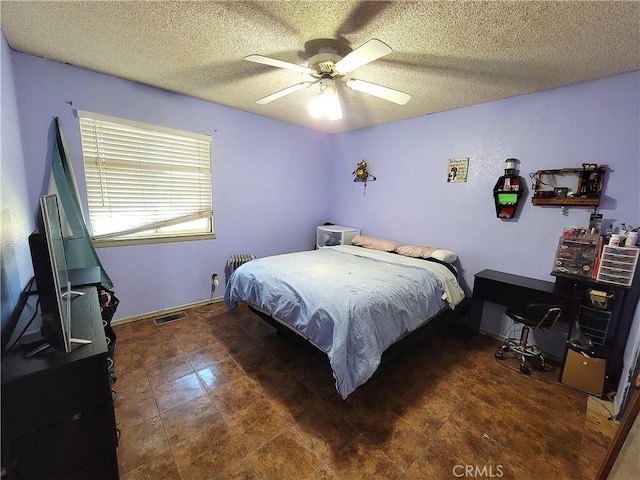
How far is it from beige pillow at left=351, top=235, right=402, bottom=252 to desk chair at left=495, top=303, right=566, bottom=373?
4.58 feet

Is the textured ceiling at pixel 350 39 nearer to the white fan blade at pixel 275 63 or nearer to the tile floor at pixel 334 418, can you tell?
the white fan blade at pixel 275 63

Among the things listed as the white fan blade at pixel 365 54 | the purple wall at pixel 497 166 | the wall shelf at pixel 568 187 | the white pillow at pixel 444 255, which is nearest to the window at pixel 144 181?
the white fan blade at pixel 365 54

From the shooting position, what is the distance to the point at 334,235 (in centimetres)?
407

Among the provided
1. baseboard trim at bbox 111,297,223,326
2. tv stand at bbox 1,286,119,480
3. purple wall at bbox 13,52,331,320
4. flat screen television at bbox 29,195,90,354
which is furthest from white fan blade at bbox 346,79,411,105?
baseboard trim at bbox 111,297,223,326

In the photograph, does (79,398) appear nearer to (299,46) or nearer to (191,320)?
(191,320)

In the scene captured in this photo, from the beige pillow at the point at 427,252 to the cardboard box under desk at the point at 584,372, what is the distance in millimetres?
1212

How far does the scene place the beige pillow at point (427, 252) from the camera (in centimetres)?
289

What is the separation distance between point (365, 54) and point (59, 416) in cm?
218

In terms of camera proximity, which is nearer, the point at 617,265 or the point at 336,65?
the point at 336,65

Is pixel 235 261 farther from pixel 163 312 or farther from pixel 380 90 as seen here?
pixel 380 90

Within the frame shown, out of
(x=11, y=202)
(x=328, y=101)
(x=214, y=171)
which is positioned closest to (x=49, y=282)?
(x=11, y=202)

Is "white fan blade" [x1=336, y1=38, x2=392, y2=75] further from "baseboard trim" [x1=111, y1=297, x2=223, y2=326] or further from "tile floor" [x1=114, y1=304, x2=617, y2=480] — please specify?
"baseboard trim" [x1=111, y1=297, x2=223, y2=326]

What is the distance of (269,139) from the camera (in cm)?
360

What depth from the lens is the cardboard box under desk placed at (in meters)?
1.94
